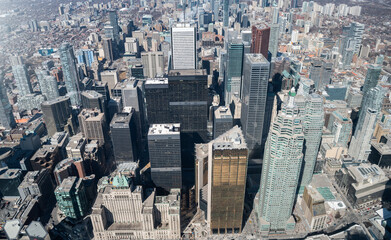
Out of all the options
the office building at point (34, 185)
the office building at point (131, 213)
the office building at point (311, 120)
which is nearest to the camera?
the office building at point (131, 213)

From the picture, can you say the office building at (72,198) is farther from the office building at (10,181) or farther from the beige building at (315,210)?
the beige building at (315,210)

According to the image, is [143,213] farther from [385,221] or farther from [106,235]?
[385,221]

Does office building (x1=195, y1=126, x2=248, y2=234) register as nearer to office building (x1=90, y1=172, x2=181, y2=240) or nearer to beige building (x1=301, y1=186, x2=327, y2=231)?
office building (x1=90, y1=172, x2=181, y2=240)

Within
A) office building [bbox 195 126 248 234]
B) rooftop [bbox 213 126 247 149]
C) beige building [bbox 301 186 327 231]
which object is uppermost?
rooftop [bbox 213 126 247 149]

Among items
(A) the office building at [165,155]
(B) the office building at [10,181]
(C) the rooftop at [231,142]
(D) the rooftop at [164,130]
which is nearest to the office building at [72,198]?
(B) the office building at [10,181]

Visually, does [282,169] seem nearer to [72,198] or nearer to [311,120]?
[311,120]

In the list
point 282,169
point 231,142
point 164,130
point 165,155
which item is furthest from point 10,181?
point 282,169

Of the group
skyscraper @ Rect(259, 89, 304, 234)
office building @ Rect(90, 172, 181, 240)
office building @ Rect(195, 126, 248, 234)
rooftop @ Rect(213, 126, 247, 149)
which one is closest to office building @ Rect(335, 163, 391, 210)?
skyscraper @ Rect(259, 89, 304, 234)
